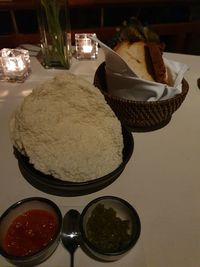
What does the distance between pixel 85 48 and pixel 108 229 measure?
0.90 metres

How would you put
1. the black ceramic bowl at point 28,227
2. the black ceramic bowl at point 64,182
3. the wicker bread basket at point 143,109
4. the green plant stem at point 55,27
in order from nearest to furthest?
1. the black ceramic bowl at point 28,227
2. the black ceramic bowl at point 64,182
3. the wicker bread basket at point 143,109
4. the green plant stem at point 55,27

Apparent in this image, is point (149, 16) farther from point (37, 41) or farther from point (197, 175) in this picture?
point (197, 175)

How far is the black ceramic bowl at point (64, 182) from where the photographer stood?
0.67 metres

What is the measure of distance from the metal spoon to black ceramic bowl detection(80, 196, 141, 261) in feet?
0.08

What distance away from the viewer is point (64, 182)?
2.20ft

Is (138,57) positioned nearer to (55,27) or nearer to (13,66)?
(55,27)

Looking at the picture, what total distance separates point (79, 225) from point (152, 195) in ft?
0.74

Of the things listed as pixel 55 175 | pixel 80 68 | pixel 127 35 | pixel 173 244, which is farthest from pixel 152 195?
pixel 80 68

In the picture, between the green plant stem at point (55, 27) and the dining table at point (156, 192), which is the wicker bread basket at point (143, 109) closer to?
the dining table at point (156, 192)

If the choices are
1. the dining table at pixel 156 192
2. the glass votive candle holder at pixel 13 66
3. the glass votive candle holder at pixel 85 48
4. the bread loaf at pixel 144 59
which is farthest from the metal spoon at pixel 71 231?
the glass votive candle holder at pixel 85 48

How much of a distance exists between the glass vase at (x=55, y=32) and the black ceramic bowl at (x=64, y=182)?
58cm

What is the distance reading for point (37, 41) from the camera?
160cm

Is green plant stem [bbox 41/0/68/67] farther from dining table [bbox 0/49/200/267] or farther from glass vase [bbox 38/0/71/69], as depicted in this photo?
dining table [bbox 0/49/200/267]

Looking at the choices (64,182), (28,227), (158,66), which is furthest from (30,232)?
(158,66)
